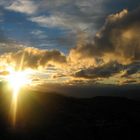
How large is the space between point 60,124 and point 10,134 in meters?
31.5

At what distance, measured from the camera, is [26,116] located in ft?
653

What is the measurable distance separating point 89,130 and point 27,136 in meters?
33.8

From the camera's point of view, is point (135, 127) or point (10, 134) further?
point (135, 127)

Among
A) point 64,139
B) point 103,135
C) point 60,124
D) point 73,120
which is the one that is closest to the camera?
point 64,139

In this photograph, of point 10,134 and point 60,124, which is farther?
point 60,124

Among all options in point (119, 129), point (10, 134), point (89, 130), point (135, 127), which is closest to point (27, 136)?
point (10, 134)

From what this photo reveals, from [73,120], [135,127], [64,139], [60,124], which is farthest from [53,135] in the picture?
[135,127]

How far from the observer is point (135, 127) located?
19038 centimetres

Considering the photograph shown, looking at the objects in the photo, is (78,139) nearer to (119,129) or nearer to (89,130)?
(89,130)

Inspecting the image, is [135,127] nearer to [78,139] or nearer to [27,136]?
[78,139]

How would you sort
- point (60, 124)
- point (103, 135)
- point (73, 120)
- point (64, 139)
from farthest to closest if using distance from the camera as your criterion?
point (73, 120) → point (60, 124) → point (103, 135) → point (64, 139)

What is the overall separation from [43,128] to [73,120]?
1122 inches

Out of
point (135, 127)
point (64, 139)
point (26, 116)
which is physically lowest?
point (64, 139)

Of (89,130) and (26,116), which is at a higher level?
(26,116)
